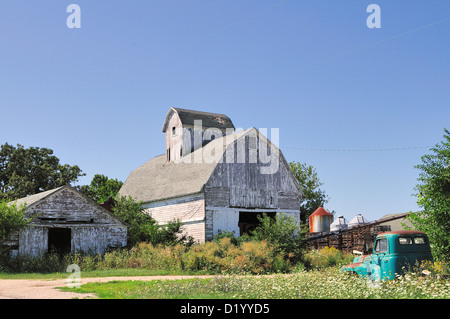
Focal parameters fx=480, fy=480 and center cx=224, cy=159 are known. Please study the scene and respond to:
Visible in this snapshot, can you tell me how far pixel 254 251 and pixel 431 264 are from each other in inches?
447

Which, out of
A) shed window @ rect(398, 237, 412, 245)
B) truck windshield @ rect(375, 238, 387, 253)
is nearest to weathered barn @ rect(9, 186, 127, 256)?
truck windshield @ rect(375, 238, 387, 253)

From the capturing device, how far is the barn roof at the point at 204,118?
137 ft

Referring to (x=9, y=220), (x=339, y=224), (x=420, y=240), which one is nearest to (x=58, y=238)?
(x=9, y=220)

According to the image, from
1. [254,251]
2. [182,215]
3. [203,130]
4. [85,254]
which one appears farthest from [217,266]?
[203,130]

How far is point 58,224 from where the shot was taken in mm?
28344

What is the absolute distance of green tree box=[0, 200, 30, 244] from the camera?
25.3 m

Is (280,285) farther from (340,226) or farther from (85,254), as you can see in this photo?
(340,226)

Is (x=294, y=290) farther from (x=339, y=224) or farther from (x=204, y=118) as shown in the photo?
(x=339, y=224)

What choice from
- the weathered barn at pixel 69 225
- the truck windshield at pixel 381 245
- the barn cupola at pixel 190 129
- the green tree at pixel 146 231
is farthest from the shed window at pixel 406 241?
the barn cupola at pixel 190 129

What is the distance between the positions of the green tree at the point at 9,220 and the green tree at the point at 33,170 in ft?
89.7

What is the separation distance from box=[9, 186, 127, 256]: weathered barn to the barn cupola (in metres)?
12.3

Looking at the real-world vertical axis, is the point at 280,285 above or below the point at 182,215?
below

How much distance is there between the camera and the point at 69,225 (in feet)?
93.7

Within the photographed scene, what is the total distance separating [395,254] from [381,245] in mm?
588
